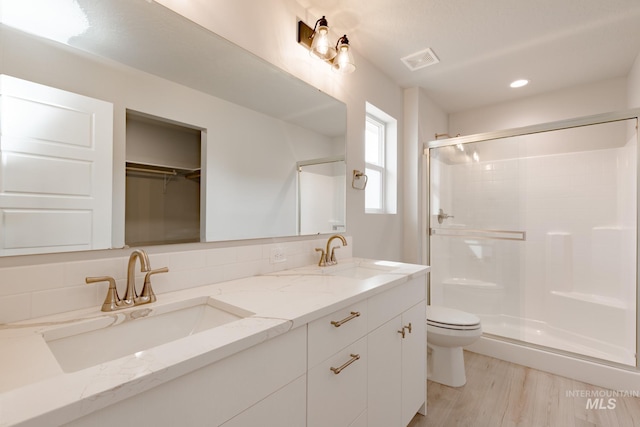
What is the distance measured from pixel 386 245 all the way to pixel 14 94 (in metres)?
2.23

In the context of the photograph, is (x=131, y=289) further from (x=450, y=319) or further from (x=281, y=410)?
(x=450, y=319)

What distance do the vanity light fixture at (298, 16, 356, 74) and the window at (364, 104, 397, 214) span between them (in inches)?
30.6

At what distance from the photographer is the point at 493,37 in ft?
6.45

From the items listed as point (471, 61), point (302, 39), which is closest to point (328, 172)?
point (302, 39)

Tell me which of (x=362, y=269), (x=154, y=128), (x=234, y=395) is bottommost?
(x=234, y=395)

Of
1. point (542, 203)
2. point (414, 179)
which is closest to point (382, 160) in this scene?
point (414, 179)

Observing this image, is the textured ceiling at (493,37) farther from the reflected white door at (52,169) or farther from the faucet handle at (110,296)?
the faucet handle at (110,296)

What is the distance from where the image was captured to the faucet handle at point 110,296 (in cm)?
85

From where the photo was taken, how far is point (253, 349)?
71 cm

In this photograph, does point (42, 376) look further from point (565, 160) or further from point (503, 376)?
point (565, 160)

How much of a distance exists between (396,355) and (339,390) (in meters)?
0.46

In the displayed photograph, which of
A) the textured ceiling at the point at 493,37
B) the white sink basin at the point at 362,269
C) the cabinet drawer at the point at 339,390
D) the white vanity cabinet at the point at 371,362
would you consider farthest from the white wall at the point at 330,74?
the cabinet drawer at the point at 339,390

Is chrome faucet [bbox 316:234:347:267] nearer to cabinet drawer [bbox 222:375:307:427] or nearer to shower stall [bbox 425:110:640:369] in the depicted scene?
cabinet drawer [bbox 222:375:307:427]

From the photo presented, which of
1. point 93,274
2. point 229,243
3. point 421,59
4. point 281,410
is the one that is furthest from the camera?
point 421,59
